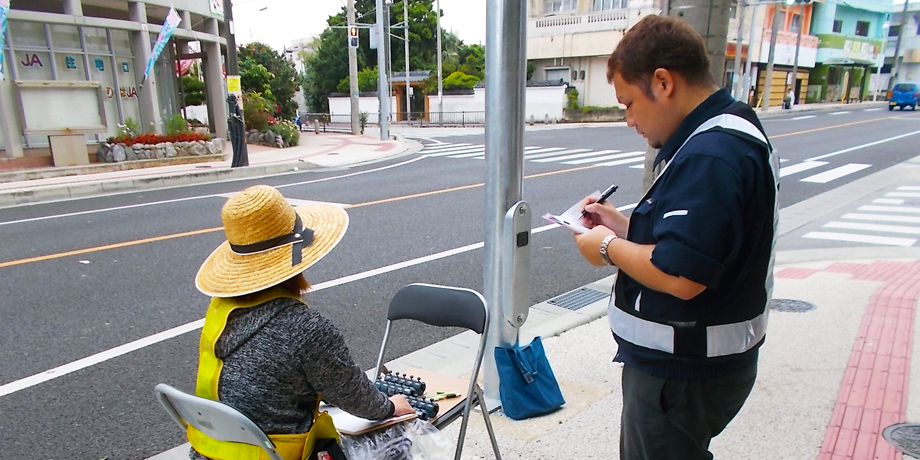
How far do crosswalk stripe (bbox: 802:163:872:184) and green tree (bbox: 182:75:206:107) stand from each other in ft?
74.5

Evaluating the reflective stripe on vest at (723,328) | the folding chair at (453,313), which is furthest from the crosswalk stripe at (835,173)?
the reflective stripe on vest at (723,328)

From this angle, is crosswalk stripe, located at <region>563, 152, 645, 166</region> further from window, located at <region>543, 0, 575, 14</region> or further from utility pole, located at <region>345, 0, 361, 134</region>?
window, located at <region>543, 0, 575, 14</region>

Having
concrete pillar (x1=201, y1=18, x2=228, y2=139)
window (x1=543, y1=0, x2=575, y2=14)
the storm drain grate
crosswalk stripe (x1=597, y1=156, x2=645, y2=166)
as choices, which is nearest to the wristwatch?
the storm drain grate

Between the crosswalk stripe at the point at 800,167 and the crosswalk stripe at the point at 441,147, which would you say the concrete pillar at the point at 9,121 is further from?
the crosswalk stripe at the point at 800,167

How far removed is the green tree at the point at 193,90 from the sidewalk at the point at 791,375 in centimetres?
2410

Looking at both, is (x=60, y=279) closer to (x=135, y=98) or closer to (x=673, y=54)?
(x=673, y=54)

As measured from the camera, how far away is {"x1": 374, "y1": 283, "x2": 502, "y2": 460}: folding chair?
2449 millimetres

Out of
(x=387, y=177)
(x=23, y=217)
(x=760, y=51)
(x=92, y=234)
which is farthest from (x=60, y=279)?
(x=760, y=51)

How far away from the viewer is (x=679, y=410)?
5.64ft

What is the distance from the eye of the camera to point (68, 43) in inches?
610

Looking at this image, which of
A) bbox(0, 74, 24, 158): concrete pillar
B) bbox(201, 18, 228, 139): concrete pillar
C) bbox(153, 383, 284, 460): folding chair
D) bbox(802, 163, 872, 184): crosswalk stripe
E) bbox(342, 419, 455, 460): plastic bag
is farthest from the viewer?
bbox(201, 18, 228, 139): concrete pillar

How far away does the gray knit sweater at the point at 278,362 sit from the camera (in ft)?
5.82

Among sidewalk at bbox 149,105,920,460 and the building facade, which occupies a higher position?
the building facade

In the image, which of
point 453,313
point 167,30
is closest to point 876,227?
point 453,313
